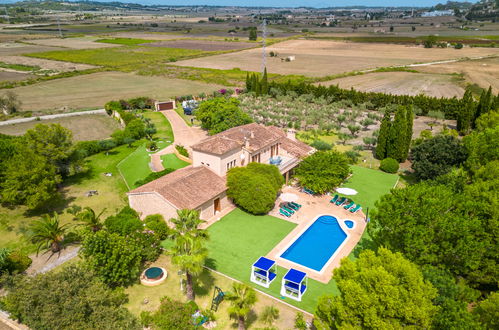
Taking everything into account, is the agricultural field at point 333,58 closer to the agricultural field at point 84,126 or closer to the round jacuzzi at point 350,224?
the agricultural field at point 84,126

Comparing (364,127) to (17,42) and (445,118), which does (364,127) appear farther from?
(17,42)

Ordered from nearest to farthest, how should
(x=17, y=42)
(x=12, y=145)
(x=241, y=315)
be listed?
(x=241, y=315), (x=12, y=145), (x=17, y=42)

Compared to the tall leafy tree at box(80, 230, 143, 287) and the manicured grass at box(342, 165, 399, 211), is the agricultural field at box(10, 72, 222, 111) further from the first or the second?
the tall leafy tree at box(80, 230, 143, 287)

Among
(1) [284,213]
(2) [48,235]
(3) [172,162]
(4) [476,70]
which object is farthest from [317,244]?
(4) [476,70]

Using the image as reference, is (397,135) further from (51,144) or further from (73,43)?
(73,43)

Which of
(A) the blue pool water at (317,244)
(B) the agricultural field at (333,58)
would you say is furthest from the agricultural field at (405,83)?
(A) the blue pool water at (317,244)

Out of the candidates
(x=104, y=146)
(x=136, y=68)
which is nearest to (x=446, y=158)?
(x=104, y=146)
